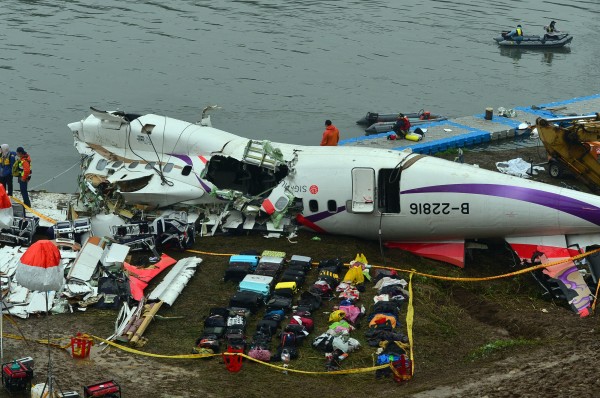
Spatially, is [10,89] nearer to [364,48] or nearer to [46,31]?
[46,31]

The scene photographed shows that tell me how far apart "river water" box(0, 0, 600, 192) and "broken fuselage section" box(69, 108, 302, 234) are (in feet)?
31.2

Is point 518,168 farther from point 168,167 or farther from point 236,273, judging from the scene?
point 236,273

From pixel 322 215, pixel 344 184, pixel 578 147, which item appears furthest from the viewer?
pixel 578 147

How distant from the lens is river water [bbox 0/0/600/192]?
43.2 meters

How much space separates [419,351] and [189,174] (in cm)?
911

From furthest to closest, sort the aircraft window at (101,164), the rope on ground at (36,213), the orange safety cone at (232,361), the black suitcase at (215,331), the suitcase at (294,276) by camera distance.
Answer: the aircraft window at (101,164), the rope on ground at (36,213), the suitcase at (294,276), the black suitcase at (215,331), the orange safety cone at (232,361)

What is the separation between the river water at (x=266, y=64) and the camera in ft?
142

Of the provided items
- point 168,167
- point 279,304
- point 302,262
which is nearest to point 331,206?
point 302,262

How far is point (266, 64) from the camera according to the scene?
169 ft

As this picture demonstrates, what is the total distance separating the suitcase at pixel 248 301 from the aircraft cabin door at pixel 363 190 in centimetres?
415

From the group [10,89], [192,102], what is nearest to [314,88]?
[192,102]

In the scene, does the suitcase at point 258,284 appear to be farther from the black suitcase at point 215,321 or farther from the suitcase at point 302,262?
the black suitcase at point 215,321

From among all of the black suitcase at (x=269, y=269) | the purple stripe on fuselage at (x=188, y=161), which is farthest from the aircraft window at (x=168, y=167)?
the black suitcase at (x=269, y=269)

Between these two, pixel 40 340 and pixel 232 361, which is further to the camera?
pixel 40 340
